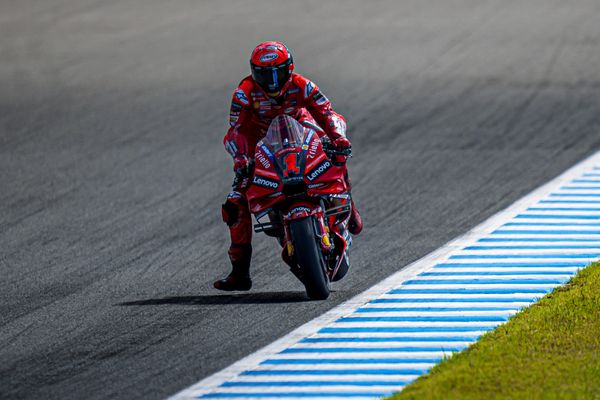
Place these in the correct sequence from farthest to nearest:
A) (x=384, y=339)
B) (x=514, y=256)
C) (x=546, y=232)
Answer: (x=546, y=232), (x=514, y=256), (x=384, y=339)

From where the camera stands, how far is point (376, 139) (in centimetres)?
1866

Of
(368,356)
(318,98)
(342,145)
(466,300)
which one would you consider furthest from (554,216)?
(368,356)

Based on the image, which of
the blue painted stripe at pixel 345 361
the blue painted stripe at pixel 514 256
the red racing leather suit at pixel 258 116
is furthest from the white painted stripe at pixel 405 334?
the blue painted stripe at pixel 514 256

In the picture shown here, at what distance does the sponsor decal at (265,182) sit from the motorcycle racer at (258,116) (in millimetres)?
147

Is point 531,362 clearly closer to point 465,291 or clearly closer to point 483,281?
point 465,291

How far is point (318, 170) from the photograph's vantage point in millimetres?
10672

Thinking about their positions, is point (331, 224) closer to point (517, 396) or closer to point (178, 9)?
point (517, 396)

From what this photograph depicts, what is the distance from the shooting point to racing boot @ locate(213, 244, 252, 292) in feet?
37.4

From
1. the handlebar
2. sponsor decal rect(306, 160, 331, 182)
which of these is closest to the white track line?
sponsor decal rect(306, 160, 331, 182)

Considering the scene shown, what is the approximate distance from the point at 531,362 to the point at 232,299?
344cm

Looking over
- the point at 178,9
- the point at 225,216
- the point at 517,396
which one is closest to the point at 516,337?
the point at 517,396

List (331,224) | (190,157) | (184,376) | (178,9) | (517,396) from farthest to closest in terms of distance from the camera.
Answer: (178,9) < (190,157) < (331,224) < (184,376) < (517,396)

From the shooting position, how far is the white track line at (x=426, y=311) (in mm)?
8391

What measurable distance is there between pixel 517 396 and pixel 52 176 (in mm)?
10769
